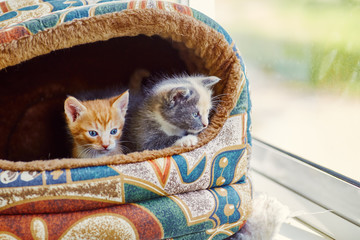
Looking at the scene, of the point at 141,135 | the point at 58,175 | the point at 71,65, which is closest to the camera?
the point at 58,175

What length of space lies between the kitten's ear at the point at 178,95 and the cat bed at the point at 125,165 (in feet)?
0.49

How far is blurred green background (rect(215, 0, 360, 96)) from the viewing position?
4.52 ft

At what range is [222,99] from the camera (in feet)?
4.17

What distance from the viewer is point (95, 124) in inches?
50.7

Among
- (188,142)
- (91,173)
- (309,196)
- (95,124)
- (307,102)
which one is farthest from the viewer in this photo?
(307,102)

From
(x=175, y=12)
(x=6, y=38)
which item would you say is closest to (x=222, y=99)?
(x=175, y=12)

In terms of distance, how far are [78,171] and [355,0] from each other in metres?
1.33

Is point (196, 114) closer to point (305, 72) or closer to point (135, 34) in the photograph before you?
point (135, 34)

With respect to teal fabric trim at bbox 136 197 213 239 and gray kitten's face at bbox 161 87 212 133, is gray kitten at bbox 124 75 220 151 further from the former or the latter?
teal fabric trim at bbox 136 197 213 239

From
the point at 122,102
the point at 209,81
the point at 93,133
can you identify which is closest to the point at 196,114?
the point at 209,81

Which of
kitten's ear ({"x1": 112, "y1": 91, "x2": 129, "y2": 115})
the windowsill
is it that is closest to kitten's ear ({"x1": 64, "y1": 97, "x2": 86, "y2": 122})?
kitten's ear ({"x1": 112, "y1": 91, "x2": 129, "y2": 115})

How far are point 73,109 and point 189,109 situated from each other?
0.49 meters

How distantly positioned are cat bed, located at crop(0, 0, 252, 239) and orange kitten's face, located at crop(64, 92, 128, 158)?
166 mm

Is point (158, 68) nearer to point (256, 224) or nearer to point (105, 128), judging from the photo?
point (105, 128)
